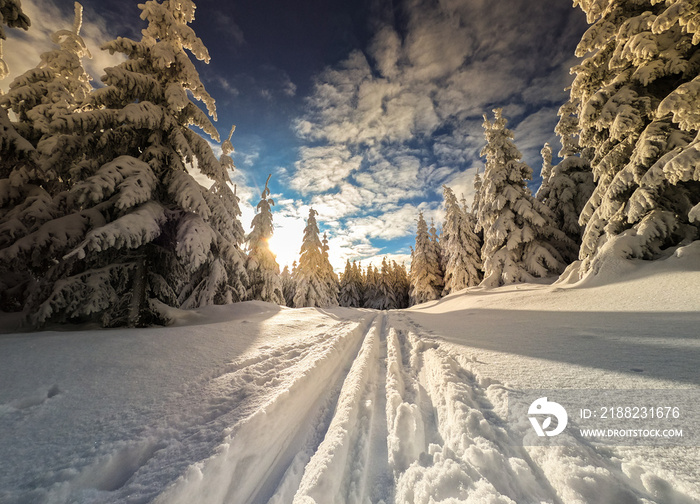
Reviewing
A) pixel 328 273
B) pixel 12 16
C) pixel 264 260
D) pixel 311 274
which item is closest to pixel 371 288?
pixel 328 273

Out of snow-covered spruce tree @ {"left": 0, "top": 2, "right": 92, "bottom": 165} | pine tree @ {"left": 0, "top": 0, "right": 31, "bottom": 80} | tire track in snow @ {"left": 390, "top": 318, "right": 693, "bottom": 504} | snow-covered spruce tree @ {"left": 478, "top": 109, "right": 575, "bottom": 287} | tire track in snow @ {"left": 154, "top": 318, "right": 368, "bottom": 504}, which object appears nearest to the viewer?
tire track in snow @ {"left": 390, "top": 318, "right": 693, "bottom": 504}

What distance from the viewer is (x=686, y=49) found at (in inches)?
264

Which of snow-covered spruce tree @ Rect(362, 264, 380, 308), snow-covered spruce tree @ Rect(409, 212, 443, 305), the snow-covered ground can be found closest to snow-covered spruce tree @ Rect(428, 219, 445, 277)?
snow-covered spruce tree @ Rect(409, 212, 443, 305)

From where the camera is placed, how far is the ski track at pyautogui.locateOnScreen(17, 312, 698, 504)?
1.38 metres

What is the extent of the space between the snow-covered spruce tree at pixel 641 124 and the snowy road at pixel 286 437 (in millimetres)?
4715

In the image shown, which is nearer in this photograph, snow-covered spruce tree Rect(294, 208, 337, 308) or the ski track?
the ski track

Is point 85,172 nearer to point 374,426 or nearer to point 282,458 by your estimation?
point 282,458

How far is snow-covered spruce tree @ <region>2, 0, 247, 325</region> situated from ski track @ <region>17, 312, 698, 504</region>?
197 inches

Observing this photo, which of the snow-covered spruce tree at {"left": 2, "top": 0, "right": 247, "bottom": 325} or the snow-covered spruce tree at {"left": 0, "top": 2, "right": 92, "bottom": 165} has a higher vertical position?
the snow-covered spruce tree at {"left": 0, "top": 2, "right": 92, "bottom": 165}

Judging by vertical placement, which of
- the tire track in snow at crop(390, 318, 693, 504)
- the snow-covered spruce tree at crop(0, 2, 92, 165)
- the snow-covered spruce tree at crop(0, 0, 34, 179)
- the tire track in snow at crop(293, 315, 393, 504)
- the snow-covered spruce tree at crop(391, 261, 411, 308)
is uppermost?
the snow-covered spruce tree at crop(0, 2, 92, 165)

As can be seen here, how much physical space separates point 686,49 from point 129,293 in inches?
659

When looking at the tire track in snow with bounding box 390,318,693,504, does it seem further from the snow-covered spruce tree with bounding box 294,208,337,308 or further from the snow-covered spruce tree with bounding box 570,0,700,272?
the snow-covered spruce tree with bounding box 294,208,337,308

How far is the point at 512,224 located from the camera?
14.9 meters

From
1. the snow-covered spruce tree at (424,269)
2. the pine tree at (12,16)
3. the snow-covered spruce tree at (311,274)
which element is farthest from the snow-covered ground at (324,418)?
the snow-covered spruce tree at (424,269)
